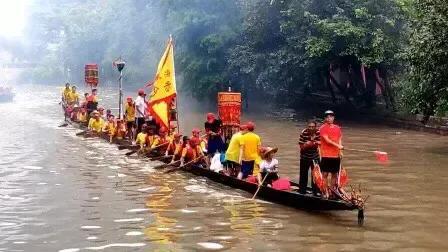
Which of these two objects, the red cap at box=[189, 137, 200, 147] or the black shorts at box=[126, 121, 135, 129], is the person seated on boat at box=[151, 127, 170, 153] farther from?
the black shorts at box=[126, 121, 135, 129]

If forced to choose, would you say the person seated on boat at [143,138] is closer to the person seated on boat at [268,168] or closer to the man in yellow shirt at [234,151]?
the man in yellow shirt at [234,151]

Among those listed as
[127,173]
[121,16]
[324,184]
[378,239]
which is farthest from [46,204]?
[121,16]

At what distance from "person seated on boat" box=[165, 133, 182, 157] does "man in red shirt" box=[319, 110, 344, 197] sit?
23.1 ft

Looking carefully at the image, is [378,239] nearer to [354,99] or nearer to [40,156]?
[40,156]

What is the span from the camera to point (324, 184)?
11711 millimetres

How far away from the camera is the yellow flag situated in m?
18.2

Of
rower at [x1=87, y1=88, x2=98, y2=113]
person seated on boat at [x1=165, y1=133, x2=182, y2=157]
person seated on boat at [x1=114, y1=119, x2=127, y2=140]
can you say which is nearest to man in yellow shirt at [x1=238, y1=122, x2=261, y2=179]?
person seated on boat at [x1=165, y1=133, x2=182, y2=157]

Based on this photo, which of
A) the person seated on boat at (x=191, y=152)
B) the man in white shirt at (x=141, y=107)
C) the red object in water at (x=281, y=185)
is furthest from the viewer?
the man in white shirt at (x=141, y=107)

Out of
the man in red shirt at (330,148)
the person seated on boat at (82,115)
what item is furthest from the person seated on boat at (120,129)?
the man in red shirt at (330,148)

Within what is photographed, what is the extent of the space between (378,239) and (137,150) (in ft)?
Result: 39.0

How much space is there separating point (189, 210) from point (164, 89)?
6.37m

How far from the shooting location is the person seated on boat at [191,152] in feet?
56.2

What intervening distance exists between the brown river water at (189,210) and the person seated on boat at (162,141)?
0.63m

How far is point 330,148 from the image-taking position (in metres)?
11.5
